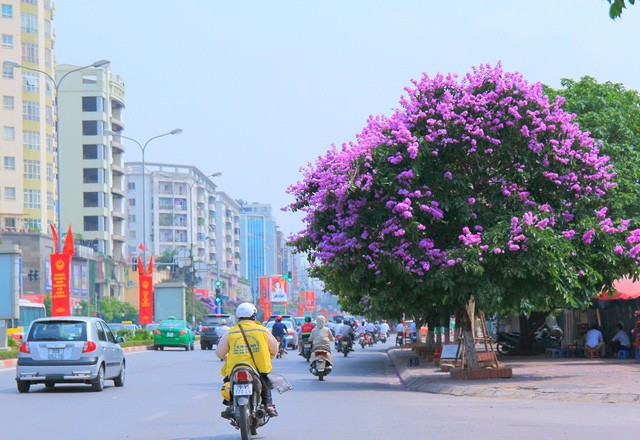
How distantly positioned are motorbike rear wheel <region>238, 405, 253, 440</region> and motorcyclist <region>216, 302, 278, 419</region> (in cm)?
31

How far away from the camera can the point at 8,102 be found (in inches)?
3649

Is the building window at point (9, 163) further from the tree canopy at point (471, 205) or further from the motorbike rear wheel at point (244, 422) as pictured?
the motorbike rear wheel at point (244, 422)

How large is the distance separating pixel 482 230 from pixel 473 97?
2804mm

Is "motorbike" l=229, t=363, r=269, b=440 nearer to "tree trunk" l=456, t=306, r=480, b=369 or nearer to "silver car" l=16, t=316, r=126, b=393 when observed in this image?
"silver car" l=16, t=316, r=126, b=393

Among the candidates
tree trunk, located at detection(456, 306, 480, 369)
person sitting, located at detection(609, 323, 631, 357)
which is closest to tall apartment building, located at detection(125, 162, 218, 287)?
person sitting, located at detection(609, 323, 631, 357)

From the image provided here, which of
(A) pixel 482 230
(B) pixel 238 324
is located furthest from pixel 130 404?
(A) pixel 482 230

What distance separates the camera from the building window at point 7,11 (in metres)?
92.5

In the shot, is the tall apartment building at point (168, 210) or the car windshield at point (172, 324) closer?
the car windshield at point (172, 324)

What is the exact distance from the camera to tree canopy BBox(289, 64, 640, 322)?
23.7 meters

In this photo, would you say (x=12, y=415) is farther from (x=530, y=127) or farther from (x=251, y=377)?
(x=530, y=127)

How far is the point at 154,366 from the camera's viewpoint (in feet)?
120

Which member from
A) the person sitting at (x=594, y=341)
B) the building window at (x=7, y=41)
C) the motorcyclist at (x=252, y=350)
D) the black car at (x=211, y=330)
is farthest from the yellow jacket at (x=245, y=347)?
the building window at (x=7, y=41)

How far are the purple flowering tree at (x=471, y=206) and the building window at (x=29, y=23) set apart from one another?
73.6 metres

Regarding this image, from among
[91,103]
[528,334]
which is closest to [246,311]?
[528,334]
